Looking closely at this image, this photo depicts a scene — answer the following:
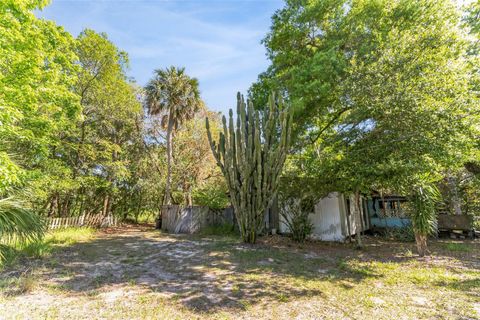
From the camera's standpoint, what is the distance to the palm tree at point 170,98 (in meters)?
15.3

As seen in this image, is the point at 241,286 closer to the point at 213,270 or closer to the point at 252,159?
the point at 213,270

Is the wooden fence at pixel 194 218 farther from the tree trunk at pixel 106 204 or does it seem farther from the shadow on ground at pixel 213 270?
the tree trunk at pixel 106 204

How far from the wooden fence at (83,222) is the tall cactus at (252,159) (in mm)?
9146

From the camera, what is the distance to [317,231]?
10859mm

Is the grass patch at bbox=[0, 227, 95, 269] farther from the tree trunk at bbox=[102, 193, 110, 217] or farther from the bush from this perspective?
the bush

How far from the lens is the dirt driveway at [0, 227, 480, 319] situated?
145 inches

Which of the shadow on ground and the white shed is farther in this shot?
the white shed

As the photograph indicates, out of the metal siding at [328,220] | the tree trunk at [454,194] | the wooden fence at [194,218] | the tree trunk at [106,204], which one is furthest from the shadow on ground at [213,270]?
the tree trunk at [106,204]

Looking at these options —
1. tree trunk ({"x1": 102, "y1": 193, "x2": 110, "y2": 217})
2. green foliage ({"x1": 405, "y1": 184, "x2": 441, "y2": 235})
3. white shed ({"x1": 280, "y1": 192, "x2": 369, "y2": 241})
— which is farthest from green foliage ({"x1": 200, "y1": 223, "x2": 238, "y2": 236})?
tree trunk ({"x1": 102, "y1": 193, "x2": 110, "y2": 217})

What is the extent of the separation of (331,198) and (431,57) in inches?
245

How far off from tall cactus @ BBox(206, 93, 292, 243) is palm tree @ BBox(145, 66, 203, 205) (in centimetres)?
751

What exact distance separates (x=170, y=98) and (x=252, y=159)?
30.4 ft

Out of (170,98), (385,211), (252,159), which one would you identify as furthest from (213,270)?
(385,211)

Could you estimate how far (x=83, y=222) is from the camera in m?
13.7
